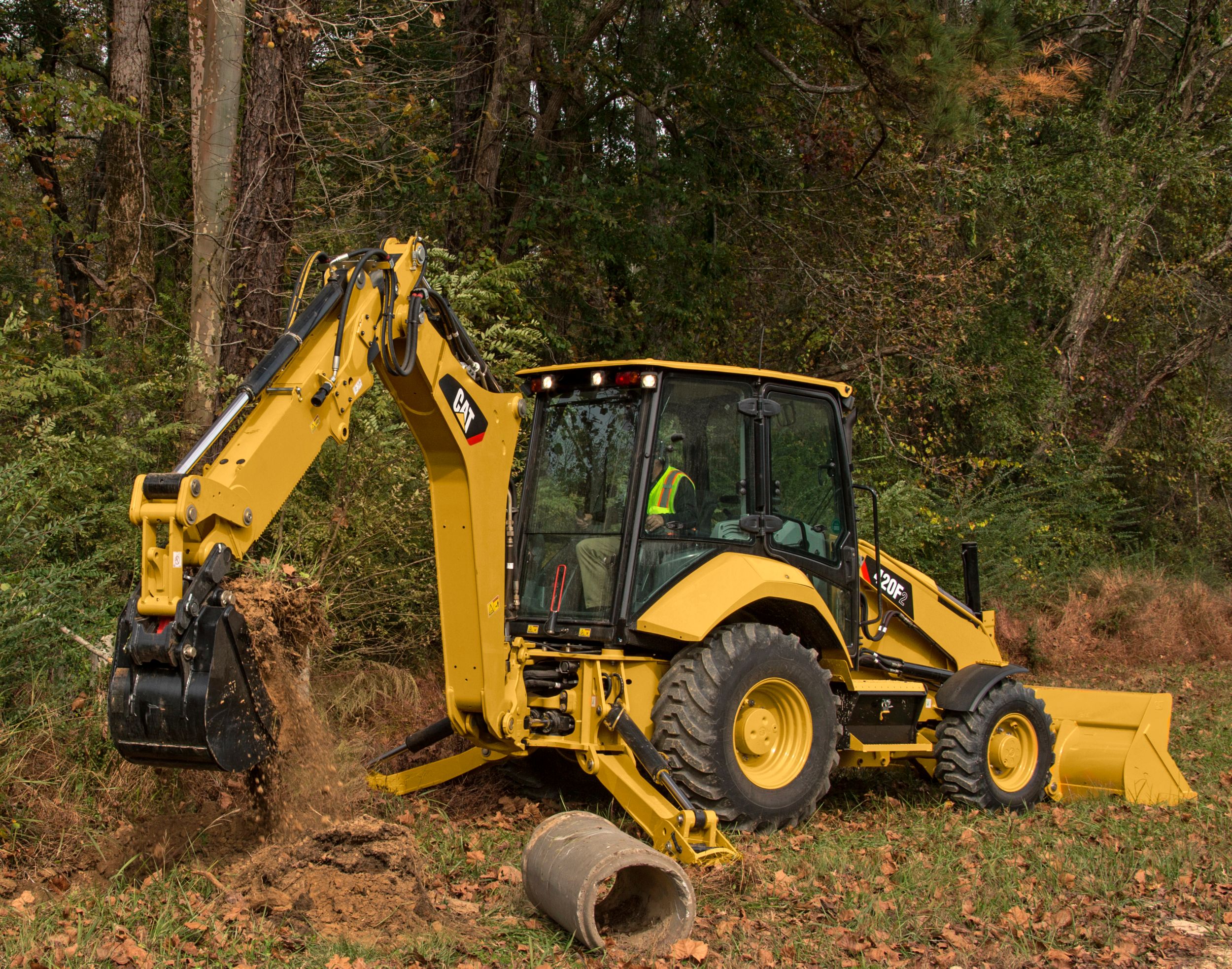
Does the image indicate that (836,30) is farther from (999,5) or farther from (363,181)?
(363,181)

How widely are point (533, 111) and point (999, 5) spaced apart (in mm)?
5382

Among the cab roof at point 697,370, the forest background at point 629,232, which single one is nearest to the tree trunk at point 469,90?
the forest background at point 629,232

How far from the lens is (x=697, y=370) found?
249 inches

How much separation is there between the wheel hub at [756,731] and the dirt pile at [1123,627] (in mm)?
8773

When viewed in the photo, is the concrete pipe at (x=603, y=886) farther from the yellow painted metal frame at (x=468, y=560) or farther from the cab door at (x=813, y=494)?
the cab door at (x=813, y=494)

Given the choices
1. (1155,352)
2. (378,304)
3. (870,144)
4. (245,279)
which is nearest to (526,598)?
(378,304)

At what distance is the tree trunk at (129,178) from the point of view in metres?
11.7

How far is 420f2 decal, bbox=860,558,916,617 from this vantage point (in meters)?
7.45

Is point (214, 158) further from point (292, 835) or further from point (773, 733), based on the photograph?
point (773, 733)

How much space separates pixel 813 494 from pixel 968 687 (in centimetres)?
177

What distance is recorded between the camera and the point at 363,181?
11.6m

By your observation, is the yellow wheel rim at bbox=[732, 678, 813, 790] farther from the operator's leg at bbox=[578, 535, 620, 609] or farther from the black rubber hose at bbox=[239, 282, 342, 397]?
the black rubber hose at bbox=[239, 282, 342, 397]

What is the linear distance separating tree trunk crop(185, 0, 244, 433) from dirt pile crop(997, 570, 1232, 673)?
9.98m

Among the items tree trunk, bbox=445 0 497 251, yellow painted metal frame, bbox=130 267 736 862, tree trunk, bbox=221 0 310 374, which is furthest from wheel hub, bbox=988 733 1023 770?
tree trunk, bbox=445 0 497 251
